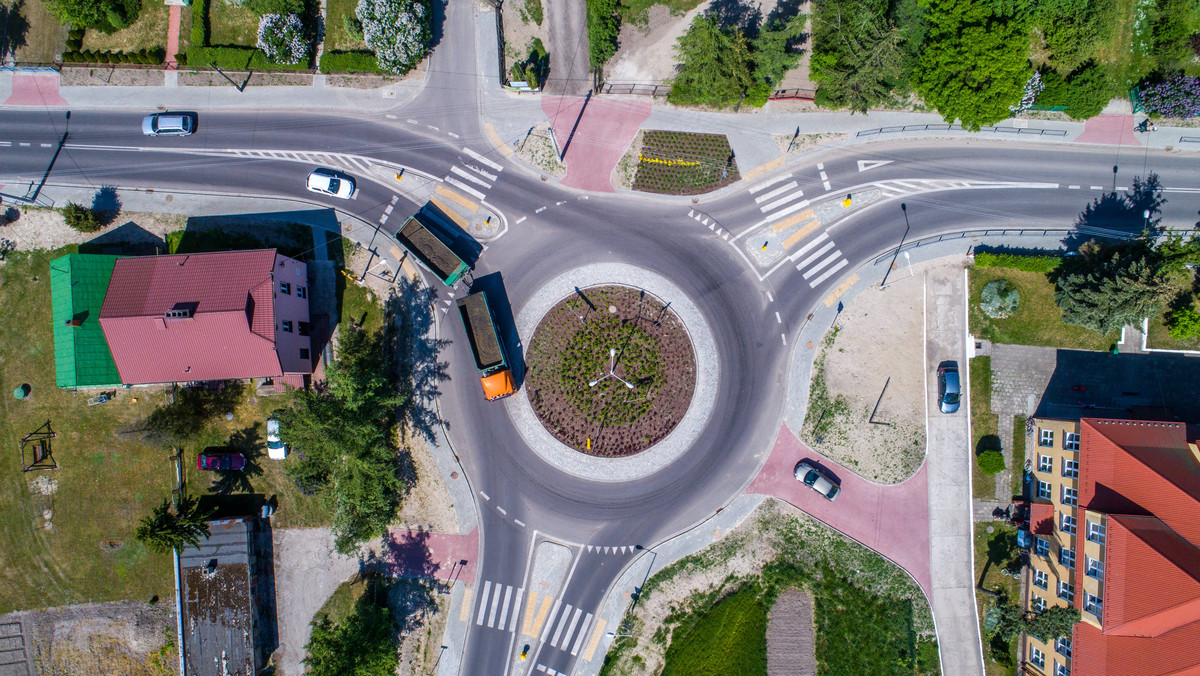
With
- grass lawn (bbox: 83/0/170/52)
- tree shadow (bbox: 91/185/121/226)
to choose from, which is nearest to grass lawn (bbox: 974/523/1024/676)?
tree shadow (bbox: 91/185/121/226)

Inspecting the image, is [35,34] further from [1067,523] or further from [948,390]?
[1067,523]

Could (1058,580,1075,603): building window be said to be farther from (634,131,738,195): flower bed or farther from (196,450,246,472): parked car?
(196,450,246,472): parked car

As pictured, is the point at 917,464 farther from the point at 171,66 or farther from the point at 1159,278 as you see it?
the point at 171,66

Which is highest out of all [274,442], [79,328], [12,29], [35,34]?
[12,29]

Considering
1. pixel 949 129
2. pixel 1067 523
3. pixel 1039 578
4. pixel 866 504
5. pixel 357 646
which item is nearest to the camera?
pixel 357 646

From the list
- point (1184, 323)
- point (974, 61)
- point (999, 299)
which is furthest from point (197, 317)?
point (1184, 323)

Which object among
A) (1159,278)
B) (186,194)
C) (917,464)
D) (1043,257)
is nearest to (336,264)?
(186,194)

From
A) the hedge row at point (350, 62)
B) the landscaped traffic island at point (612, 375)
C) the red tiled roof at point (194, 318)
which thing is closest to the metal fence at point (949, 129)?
the landscaped traffic island at point (612, 375)
